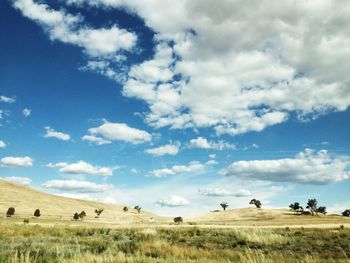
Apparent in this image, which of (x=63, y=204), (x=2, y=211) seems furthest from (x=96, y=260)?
(x=63, y=204)

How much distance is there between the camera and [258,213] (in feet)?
429

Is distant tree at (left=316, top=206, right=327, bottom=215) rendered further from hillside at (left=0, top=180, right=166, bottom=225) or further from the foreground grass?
the foreground grass

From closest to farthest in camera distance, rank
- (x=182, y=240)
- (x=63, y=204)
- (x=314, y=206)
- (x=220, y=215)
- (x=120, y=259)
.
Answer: (x=120, y=259)
(x=182, y=240)
(x=314, y=206)
(x=220, y=215)
(x=63, y=204)

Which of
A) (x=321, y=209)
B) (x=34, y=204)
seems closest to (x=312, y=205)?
(x=321, y=209)

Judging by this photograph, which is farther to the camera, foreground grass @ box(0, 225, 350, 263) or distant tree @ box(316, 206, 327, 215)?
distant tree @ box(316, 206, 327, 215)

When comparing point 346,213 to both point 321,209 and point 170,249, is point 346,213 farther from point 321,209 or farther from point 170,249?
point 170,249

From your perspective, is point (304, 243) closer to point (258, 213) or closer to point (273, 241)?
point (273, 241)

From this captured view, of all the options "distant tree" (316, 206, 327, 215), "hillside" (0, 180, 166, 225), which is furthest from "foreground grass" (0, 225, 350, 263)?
"distant tree" (316, 206, 327, 215)

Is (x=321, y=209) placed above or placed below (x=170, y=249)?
above

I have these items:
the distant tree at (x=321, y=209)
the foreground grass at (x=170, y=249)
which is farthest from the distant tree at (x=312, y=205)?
the foreground grass at (x=170, y=249)

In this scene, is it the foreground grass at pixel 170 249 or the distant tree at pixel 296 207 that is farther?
the distant tree at pixel 296 207

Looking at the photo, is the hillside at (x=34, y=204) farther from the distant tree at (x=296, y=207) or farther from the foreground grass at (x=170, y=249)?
the foreground grass at (x=170, y=249)

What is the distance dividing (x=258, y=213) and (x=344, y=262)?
12343cm

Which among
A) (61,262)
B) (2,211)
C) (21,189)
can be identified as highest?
(21,189)
